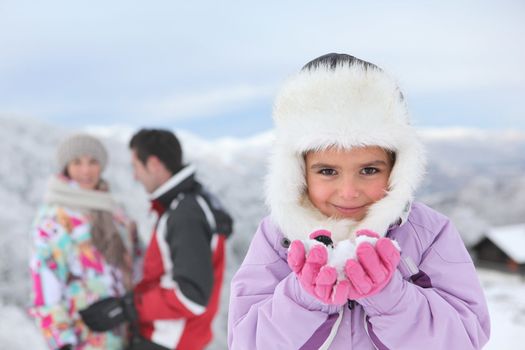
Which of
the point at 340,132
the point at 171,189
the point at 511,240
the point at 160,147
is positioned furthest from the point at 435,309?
the point at 511,240

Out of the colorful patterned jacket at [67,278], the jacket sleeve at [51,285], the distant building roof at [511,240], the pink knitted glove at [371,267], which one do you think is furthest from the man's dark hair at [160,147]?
the distant building roof at [511,240]

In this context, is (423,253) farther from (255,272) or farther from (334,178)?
Answer: (255,272)

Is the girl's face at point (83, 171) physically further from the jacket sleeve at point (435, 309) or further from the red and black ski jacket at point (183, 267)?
the jacket sleeve at point (435, 309)

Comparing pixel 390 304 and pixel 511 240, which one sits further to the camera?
pixel 511 240

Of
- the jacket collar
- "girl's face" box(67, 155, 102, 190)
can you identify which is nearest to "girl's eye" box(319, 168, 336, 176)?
the jacket collar

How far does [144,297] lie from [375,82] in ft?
5.49

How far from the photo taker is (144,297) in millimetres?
2346

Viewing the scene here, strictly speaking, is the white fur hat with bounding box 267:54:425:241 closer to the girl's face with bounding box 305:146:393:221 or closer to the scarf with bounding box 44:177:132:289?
the girl's face with bounding box 305:146:393:221

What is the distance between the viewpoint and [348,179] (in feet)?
4.07

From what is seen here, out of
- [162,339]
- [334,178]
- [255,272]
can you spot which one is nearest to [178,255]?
[162,339]

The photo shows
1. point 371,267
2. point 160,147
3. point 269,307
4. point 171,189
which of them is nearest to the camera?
point 371,267

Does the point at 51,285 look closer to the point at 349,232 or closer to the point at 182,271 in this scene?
the point at 182,271

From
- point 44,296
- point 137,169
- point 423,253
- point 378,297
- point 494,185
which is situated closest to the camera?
point 378,297

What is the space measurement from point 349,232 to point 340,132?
0.94ft
